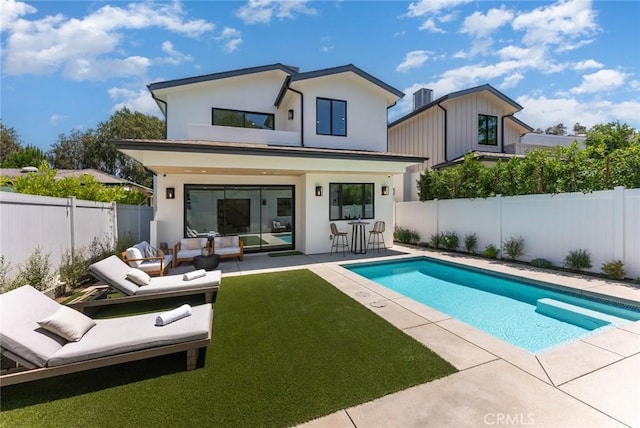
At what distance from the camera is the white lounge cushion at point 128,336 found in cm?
315

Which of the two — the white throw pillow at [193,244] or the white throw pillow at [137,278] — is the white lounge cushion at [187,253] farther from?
the white throw pillow at [137,278]

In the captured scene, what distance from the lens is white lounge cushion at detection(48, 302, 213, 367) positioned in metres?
3.15

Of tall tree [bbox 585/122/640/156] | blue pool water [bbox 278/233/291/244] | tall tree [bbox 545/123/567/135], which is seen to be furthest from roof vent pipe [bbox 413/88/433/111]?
tall tree [bbox 545/123/567/135]

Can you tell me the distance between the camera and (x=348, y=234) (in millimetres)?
12180

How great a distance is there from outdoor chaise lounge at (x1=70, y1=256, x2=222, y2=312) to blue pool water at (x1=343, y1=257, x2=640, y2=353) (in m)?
4.83

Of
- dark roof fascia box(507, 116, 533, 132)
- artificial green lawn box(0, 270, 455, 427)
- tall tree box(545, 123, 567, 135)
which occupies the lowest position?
artificial green lawn box(0, 270, 455, 427)

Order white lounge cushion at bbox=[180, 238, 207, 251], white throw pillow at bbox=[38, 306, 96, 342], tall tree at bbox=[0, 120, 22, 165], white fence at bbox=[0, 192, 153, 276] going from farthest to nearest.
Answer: tall tree at bbox=[0, 120, 22, 165] < white lounge cushion at bbox=[180, 238, 207, 251] < white fence at bbox=[0, 192, 153, 276] < white throw pillow at bbox=[38, 306, 96, 342]

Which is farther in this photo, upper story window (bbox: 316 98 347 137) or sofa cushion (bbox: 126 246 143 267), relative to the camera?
upper story window (bbox: 316 98 347 137)

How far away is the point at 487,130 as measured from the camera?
17094 mm

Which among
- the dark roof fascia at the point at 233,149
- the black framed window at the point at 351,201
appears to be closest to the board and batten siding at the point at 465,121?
the dark roof fascia at the point at 233,149

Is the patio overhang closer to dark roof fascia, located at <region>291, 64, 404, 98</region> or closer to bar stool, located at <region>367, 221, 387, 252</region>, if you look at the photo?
bar stool, located at <region>367, 221, 387, 252</region>

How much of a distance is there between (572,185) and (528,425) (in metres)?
8.22

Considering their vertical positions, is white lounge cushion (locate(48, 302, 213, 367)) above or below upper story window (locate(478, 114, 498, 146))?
below

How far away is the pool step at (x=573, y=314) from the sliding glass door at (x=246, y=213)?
29.1ft
